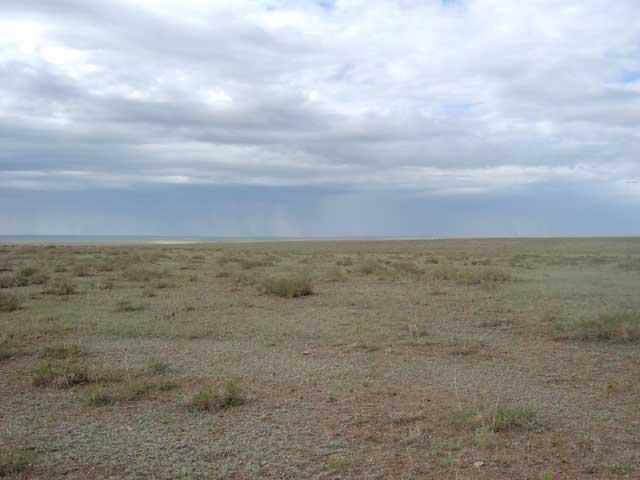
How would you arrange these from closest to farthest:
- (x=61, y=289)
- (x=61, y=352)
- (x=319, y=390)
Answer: (x=319, y=390) < (x=61, y=352) < (x=61, y=289)

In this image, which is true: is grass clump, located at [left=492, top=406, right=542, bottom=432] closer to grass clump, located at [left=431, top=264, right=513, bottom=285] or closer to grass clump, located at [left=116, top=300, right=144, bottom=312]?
grass clump, located at [left=116, top=300, right=144, bottom=312]

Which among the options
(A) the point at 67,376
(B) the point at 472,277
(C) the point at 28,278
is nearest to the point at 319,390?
(A) the point at 67,376

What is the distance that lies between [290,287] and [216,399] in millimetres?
12167

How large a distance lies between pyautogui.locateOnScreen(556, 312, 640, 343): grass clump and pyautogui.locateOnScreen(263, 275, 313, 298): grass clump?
9.12m

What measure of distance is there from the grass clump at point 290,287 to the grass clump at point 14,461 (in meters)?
13.9

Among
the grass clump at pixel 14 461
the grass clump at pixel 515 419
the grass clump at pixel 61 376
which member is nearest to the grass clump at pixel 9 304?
the grass clump at pixel 61 376

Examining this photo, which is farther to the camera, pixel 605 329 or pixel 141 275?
pixel 141 275

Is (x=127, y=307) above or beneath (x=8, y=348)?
above

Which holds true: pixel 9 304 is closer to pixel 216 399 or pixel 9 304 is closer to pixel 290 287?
pixel 290 287

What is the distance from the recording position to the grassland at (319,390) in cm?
610

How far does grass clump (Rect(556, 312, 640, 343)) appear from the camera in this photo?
41.0 ft

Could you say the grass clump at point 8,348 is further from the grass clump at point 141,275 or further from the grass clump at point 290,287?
the grass clump at point 141,275

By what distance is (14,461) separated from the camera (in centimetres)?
582

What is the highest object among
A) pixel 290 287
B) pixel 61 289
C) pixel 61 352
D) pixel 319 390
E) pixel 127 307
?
pixel 290 287
